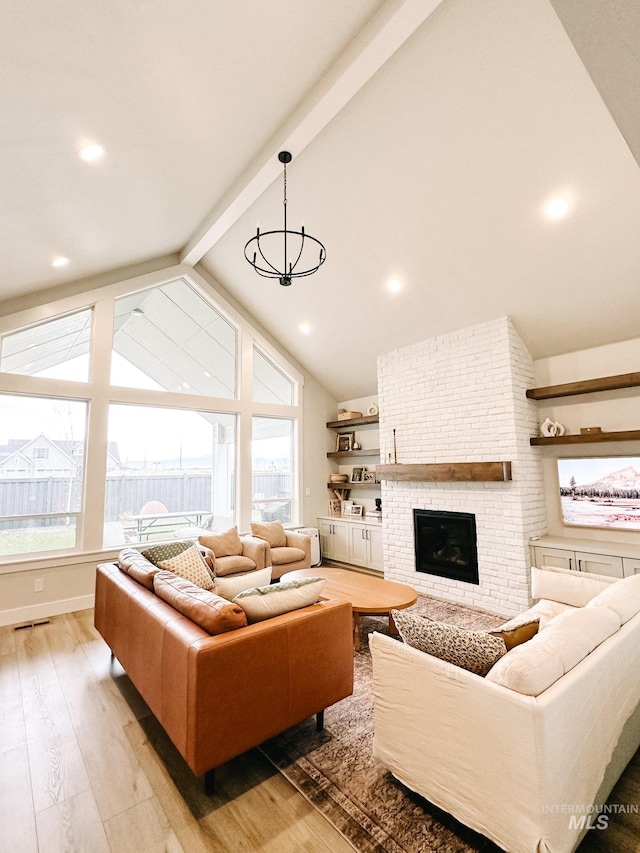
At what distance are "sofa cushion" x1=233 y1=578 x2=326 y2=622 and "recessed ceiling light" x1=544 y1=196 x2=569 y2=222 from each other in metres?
3.40

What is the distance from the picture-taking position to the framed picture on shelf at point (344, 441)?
271 inches

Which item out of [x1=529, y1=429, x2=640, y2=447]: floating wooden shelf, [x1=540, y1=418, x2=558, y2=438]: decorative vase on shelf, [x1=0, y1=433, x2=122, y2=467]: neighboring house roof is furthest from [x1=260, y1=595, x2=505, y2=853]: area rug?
[x1=0, y1=433, x2=122, y2=467]: neighboring house roof

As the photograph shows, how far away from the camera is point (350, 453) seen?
6.61m

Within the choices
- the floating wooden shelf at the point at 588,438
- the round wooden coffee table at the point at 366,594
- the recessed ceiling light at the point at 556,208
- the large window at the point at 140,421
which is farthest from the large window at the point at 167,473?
the recessed ceiling light at the point at 556,208

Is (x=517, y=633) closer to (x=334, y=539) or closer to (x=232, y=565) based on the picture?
(x=232, y=565)

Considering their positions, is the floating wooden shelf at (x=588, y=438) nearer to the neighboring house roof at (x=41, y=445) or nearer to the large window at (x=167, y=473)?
the large window at (x=167, y=473)

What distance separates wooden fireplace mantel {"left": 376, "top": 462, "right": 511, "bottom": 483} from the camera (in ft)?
13.8

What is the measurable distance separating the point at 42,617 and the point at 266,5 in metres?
5.33

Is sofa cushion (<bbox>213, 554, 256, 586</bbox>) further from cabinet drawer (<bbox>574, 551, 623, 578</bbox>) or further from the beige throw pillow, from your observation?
cabinet drawer (<bbox>574, 551, 623, 578</bbox>)

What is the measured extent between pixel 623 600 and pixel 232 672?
195cm

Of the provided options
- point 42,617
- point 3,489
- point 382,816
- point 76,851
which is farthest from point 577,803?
point 3,489

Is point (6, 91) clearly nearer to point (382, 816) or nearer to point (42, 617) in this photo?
point (382, 816)

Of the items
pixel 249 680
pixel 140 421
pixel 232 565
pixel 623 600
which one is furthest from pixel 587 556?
pixel 140 421

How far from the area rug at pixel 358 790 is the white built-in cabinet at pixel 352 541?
3.15 m
